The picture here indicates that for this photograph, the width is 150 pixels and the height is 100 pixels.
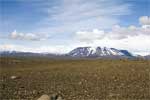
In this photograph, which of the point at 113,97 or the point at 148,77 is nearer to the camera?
the point at 113,97

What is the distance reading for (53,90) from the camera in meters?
23.3

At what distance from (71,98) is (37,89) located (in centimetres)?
471

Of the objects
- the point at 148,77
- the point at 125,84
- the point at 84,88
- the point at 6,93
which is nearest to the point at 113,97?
the point at 84,88

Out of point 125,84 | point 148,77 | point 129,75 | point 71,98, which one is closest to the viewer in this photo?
point 71,98

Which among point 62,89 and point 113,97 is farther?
point 62,89

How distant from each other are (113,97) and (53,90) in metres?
5.11

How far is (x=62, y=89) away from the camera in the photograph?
77.9 ft

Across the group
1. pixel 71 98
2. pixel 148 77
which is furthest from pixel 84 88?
pixel 148 77

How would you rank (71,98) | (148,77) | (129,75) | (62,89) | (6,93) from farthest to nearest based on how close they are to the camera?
(129,75) < (148,77) < (62,89) < (6,93) < (71,98)

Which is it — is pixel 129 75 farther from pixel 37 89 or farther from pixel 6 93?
pixel 6 93

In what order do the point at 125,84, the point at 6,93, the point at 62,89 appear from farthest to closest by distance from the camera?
1. the point at 125,84
2. the point at 62,89
3. the point at 6,93

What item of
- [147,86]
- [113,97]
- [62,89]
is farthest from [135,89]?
[62,89]

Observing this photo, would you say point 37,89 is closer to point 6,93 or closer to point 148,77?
point 6,93

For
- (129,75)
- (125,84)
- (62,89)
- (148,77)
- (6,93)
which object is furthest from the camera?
(129,75)
